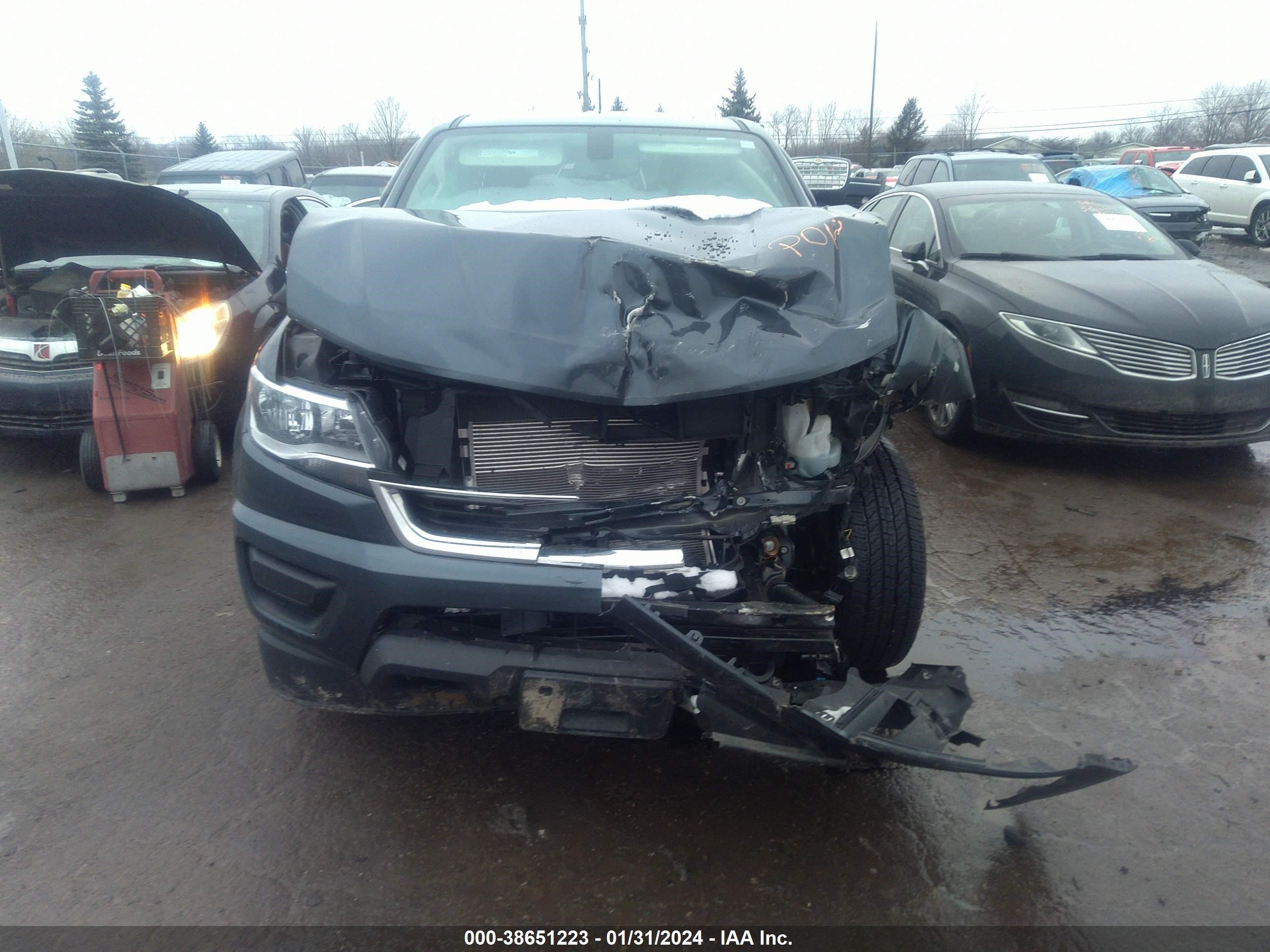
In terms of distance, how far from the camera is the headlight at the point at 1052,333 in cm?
488

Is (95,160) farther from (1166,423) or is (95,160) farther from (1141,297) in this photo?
(1166,423)

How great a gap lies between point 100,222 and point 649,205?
392 cm

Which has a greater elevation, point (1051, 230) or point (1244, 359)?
point (1051, 230)

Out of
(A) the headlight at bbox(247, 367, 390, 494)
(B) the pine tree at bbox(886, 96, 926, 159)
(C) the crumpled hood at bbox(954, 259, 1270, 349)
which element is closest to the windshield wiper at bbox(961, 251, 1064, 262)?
(C) the crumpled hood at bbox(954, 259, 1270, 349)

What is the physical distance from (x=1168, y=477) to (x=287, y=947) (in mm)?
5098

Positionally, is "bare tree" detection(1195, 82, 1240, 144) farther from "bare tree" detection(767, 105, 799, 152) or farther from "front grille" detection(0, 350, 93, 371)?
"front grille" detection(0, 350, 93, 371)

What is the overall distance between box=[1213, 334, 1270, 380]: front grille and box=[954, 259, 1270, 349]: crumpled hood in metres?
0.04

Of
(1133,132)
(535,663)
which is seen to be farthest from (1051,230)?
(1133,132)

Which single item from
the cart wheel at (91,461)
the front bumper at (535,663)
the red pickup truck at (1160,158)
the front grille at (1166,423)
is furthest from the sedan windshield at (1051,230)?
the red pickup truck at (1160,158)

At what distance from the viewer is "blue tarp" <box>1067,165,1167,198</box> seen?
14891 mm

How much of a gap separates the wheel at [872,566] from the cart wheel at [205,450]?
3659mm

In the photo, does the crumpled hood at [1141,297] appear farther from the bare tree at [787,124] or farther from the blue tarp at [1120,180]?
the bare tree at [787,124]

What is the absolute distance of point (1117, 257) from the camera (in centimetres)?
581

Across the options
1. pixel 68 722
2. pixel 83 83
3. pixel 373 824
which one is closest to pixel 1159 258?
pixel 373 824
